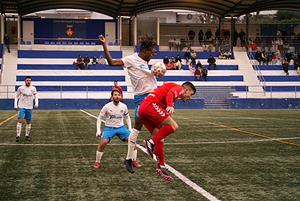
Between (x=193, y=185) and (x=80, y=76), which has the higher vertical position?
(x=80, y=76)

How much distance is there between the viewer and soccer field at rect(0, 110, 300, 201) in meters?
7.96

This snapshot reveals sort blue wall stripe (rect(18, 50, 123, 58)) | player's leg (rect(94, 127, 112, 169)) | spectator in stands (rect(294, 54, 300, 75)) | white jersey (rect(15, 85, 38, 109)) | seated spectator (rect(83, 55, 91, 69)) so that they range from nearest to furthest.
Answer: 1. player's leg (rect(94, 127, 112, 169))
2. white jersey (rect(15, 85, 38, 109))
3. seated spectator (rect(83, 55, 91, 69))
4. spectator in stands (rect(294, 54, 300, 75))
5. blue wall stripe (rect(18, 50, 123, 58))

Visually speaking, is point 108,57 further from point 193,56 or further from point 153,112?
point 193,56

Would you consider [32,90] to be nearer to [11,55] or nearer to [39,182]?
[39,182]

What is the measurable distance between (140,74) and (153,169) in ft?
6.35

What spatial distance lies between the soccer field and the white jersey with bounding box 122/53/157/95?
59.3 inches

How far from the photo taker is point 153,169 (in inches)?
403

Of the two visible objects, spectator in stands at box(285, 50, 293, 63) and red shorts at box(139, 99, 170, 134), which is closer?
red shorts at box(139, 99, 170, 134)

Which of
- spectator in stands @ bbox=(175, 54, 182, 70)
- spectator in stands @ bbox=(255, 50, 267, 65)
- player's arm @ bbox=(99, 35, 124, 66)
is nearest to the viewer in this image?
player's arm @ bbox=(99, 35, 124, 66)

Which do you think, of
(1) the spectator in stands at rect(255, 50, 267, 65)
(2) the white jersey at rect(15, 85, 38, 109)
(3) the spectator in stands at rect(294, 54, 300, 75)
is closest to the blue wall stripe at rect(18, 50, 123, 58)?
(1) the spectator in stands at rect(255, 50, 267, 65)

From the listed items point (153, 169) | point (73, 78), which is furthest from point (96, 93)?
point (153, 169)

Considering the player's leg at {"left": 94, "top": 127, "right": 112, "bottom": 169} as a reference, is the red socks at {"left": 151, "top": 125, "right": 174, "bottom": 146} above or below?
above

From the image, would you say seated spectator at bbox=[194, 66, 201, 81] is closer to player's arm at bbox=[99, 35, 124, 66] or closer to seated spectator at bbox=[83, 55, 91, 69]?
seated spectator at bbox=[83, 55, 91, 69]

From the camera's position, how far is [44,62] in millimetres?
46938
